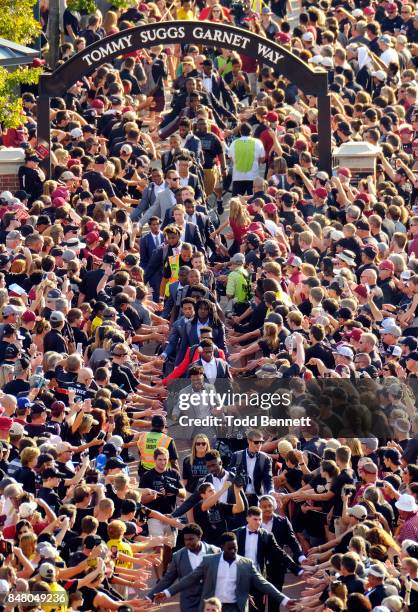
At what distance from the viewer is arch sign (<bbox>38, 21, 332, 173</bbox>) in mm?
31172

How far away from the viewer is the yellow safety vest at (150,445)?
21.2 meters

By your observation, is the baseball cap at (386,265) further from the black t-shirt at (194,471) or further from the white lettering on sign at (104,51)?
the white lettering on sign at (104,51)

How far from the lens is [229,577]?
61.8 ft

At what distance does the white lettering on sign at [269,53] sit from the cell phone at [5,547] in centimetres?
1399

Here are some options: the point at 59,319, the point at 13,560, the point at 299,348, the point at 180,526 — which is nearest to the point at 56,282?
the point at 59,319

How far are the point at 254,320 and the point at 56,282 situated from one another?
2.22 metres

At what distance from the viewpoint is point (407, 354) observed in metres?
23.9

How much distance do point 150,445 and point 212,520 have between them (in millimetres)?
1257

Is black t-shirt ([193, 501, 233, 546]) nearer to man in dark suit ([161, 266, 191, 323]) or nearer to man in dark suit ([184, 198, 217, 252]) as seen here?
man in dark suit ([161, 266, 191, 323])

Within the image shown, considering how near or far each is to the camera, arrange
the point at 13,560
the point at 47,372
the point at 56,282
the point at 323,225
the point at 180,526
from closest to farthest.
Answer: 1. the point at 13,560
2. the point at 180,526
3. the point at 47,372
4. the point at 56,282
5. the point at 323,225

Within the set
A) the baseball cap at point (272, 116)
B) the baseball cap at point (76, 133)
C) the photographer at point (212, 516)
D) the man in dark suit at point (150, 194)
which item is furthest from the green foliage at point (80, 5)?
the photographer at point (212, 516)

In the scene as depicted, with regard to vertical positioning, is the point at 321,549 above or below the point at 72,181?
below

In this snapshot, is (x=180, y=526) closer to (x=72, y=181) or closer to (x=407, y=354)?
(x=407, y=354)

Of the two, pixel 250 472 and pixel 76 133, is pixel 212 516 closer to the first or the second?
pixel 250 472
